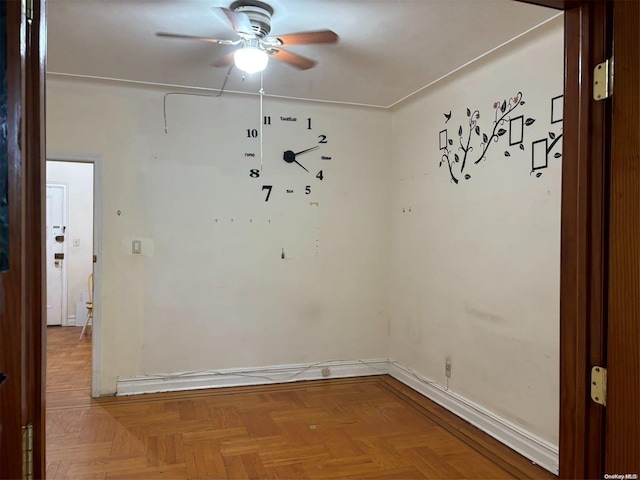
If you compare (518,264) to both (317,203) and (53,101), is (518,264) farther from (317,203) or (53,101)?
(53,101)

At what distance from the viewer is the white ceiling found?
2.32 meters

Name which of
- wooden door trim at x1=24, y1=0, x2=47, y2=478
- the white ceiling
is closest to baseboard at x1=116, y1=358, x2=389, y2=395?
the white ceiling

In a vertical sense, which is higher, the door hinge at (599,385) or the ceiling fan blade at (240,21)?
A: the ceiling fan blade at (240,21)

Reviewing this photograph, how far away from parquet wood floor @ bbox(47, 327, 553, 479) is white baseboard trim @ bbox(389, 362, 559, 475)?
0.17ft

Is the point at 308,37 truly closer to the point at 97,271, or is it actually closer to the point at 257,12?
the point at 257,12

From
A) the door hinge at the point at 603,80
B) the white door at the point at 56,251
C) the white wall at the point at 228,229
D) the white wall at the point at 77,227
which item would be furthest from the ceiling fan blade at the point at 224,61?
the white door at the point at 56,251

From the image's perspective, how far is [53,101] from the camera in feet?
11.3

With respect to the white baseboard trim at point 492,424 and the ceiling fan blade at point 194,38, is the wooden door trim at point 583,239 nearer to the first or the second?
the white baseboard trim at point 492,424

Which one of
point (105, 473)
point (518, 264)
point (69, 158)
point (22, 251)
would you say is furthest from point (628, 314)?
point (69, 158)

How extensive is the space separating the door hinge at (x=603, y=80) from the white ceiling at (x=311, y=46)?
1.34 meters

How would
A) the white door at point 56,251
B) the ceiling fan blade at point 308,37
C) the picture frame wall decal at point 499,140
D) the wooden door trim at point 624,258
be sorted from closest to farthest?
the wooden door trim at point 624,258 → the ceiling fan blade at point 308,37 → the picture frame wall decal at point 499,140 → the white door at point 56,251

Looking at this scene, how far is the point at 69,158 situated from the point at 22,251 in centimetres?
304

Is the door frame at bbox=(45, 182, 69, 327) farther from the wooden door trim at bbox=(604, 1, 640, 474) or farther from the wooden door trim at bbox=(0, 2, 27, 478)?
the wooden door trim at bbox=(604, 1, 640, 474)

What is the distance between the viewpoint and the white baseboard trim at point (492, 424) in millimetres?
2549
